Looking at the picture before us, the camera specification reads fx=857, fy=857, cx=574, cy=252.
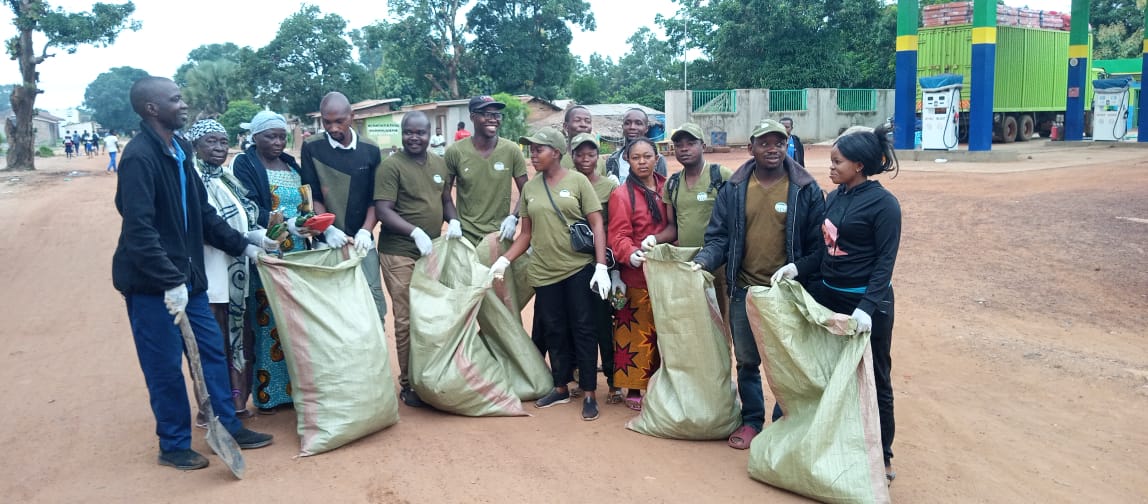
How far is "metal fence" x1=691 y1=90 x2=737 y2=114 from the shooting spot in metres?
25.5

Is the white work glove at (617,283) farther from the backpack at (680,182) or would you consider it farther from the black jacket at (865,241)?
the black jacket at (865,241)

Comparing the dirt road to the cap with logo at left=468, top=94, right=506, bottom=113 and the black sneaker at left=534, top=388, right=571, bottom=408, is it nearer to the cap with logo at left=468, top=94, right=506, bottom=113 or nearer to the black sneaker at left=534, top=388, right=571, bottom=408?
the black sneaker at left=534, top=388, right=571, bottom=408

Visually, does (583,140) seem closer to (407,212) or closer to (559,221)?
(559,221)

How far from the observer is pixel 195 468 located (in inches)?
147

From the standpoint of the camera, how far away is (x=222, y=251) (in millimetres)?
4121

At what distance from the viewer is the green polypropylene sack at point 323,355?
388cm

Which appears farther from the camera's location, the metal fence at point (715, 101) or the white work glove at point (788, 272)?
the metal fence at point (715, 101)

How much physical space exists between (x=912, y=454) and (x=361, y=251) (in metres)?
2.86

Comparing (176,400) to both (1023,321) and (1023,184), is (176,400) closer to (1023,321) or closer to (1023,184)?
(1023,321)

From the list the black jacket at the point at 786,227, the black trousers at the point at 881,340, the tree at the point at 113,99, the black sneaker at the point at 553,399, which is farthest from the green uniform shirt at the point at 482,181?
the tree at the point at 113,99

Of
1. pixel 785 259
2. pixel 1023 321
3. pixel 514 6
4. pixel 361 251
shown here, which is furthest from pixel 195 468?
pixel 514 6

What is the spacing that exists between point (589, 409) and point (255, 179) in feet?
6.92

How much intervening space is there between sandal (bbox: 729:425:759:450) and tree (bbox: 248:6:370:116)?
40.7 meters

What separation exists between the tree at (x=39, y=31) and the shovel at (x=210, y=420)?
2489cm
